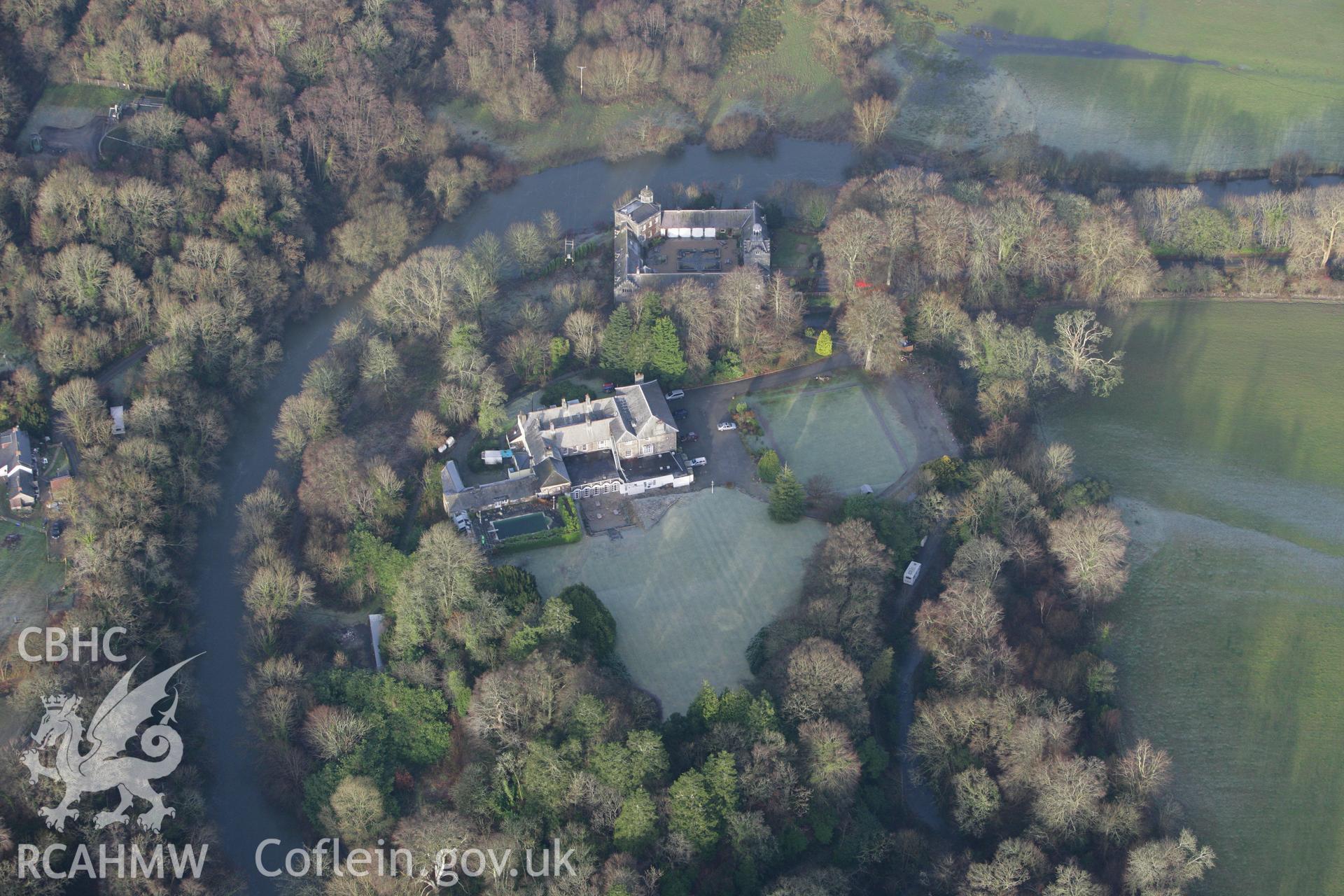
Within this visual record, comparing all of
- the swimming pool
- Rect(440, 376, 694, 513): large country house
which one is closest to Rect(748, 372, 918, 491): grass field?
Rect(440, 376, 694, 513): large country house

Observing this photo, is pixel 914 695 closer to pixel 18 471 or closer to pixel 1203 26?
pixel 18 471

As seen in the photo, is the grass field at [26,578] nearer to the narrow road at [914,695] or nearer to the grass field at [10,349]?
the grass field at [10,349]

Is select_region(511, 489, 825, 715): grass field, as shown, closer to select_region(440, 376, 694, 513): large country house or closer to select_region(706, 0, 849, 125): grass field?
select_region(440, 376, 694, 513): large country house

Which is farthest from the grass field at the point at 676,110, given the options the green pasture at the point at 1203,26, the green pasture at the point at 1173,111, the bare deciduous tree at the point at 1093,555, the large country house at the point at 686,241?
the bare deciduous tree at the point at 1093,555

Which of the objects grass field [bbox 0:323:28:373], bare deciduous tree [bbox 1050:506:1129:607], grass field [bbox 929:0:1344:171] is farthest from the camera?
grass field [bbox 929:0:1344:171]

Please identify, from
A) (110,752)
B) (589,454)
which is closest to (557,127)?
(589,454)

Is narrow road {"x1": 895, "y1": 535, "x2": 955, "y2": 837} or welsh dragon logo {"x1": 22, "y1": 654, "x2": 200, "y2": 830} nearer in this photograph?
welsh dragon logo {"x1": 22, "y1": 654, "x2": 200, "y2": 830}

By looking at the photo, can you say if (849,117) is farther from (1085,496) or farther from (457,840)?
(457,840)
